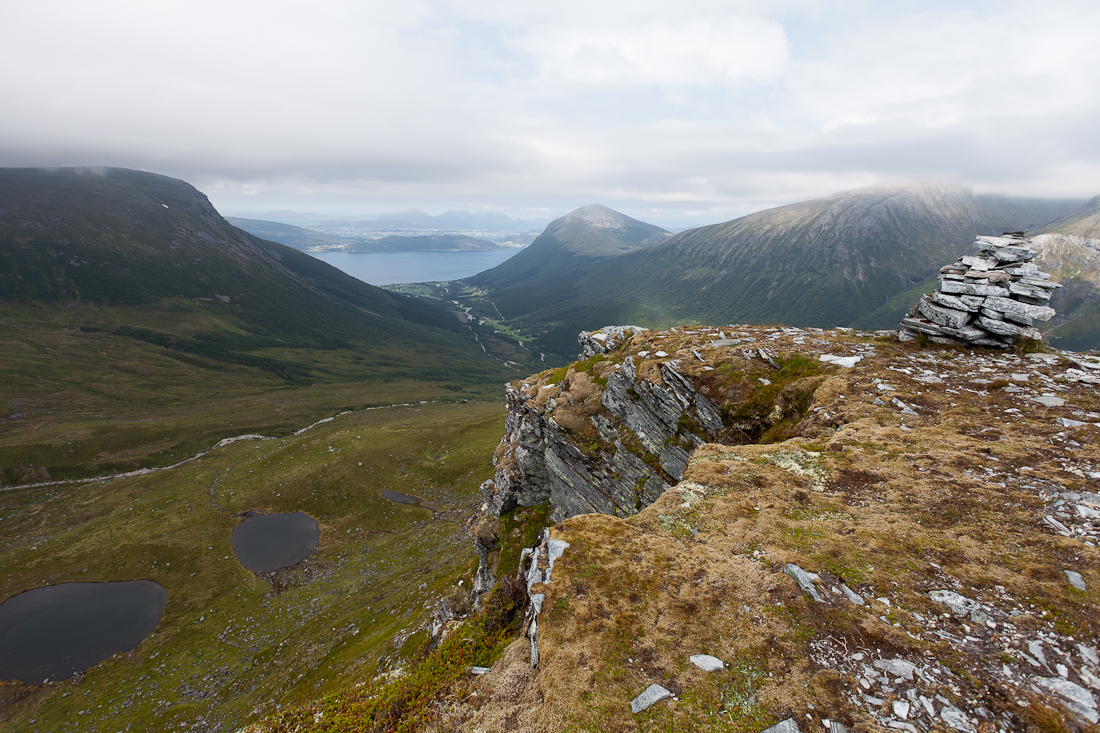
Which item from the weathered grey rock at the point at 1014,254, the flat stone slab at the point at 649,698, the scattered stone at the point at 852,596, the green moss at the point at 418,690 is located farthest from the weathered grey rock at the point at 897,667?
the weathered grey rock at the point at 1014,254

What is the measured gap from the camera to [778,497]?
708 inches

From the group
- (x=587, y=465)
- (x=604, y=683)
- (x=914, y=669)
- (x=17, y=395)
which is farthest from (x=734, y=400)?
(x=17, y=395)

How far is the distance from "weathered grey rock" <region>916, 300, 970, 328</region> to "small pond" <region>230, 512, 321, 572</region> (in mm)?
94890

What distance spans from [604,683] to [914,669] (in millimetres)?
7970

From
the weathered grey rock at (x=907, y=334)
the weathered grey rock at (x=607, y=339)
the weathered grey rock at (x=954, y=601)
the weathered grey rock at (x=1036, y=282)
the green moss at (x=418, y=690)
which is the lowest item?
the green moss at (x=418, y=690)

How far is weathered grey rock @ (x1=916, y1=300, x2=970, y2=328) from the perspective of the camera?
2855 centimetres

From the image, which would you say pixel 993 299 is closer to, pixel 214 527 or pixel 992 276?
pixel 992 276

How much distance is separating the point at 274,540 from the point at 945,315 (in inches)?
4077

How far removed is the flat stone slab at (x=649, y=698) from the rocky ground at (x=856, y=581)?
0.17 feet

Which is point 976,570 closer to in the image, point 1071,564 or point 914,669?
point 1071,564

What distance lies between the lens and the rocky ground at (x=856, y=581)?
9.87 metres

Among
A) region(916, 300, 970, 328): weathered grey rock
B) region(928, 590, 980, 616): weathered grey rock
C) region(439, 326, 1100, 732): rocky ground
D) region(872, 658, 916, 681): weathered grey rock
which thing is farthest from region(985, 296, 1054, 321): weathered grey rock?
region(872, 658, 916, 681): weathered grey rock

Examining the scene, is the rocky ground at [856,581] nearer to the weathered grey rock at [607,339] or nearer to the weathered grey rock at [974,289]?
the weathered grey rock at [974,289]

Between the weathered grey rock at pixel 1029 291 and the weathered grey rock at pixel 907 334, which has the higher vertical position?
the weathered grey rock at pixel 1029 291
